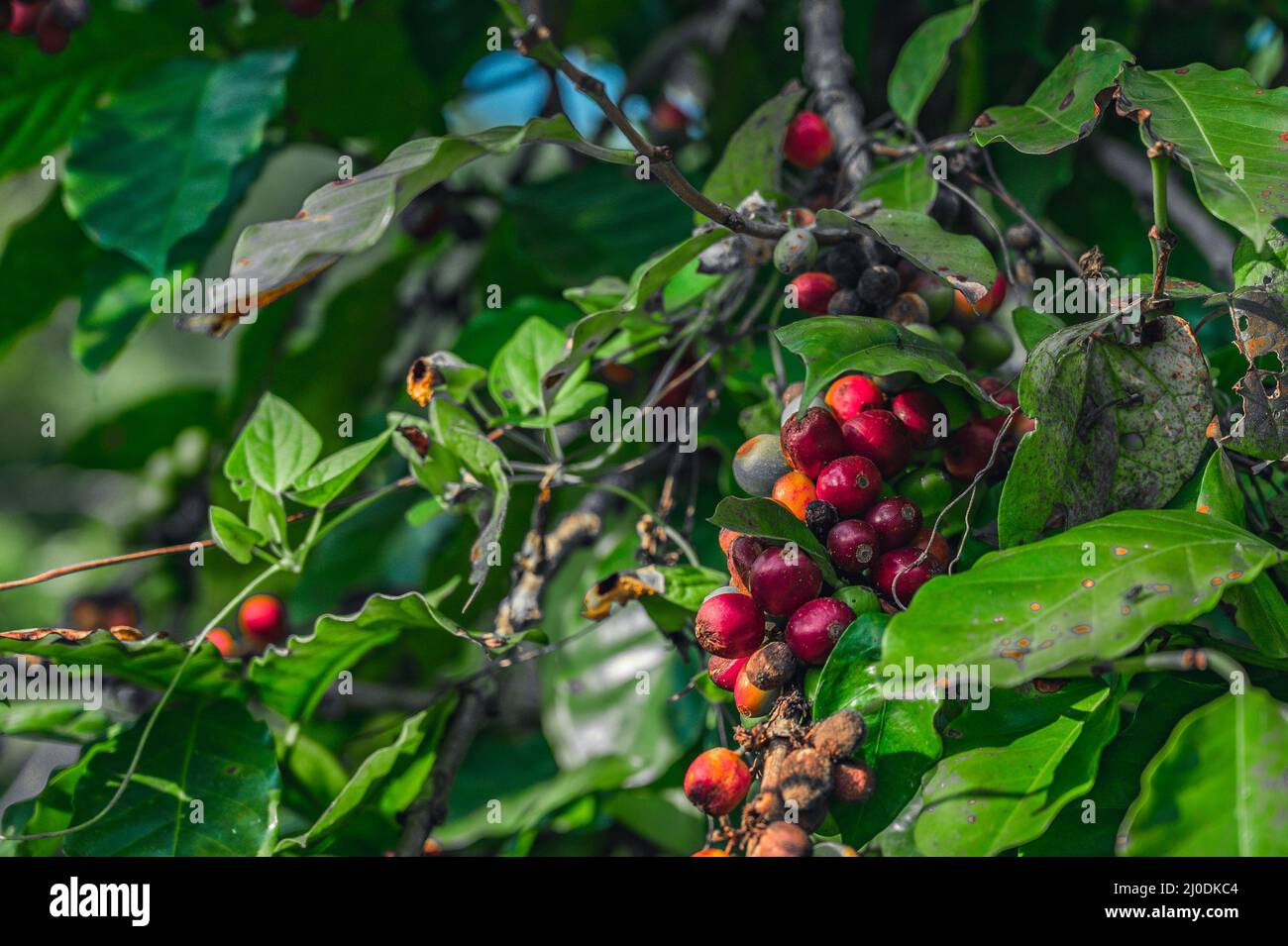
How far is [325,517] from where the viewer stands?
1604 mm

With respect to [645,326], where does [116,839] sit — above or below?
below

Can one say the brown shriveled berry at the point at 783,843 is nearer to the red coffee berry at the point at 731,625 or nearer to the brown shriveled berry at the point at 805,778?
the brown shriveled berry at the point at 805,778

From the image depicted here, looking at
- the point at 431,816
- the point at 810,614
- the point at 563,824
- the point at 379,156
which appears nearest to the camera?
the point at 810,614

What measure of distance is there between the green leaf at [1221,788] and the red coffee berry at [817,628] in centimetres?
21

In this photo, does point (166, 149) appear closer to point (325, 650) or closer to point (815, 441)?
point (325, 650)

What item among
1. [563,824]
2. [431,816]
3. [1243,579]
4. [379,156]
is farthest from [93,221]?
[1243,579]

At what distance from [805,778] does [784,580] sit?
14 centimetres

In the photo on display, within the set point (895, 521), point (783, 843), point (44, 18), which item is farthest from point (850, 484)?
point (44, 18)

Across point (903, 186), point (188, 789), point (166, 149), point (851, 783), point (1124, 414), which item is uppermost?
point (166, 149)

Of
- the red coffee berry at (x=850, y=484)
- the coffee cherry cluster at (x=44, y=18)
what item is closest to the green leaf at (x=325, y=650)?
the red coffee berry at (x=850, y=484)

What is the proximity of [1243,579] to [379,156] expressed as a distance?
54.9 inches

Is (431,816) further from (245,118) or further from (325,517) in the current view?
(245,118)

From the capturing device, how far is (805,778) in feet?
2.05

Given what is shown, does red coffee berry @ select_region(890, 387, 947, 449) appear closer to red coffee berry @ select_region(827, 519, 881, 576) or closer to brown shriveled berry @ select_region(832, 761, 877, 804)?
red coffee berry @ select_region(827, 519, 881, 576)
